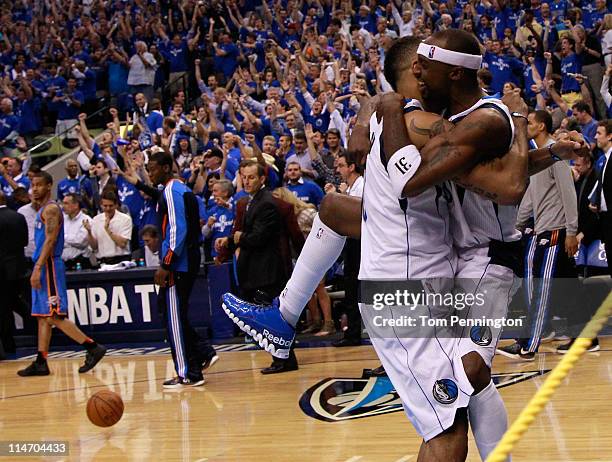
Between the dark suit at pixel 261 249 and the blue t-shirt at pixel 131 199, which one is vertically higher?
the dark suit at pixel 261 249

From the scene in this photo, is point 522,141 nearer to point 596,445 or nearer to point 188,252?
point 596,445

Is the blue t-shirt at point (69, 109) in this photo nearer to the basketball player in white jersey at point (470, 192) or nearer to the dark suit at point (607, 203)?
the dark suit at point (607, 203)

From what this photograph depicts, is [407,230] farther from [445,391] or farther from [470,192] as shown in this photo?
[445,391]

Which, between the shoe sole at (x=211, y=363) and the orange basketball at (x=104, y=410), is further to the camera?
the shoe sole at (x=211, y=363)

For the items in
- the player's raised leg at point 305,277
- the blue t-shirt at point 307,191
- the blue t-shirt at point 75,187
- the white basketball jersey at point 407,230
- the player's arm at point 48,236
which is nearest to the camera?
the white basketball jersey at point 407,230

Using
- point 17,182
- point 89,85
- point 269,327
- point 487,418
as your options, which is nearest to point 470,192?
point 487,418

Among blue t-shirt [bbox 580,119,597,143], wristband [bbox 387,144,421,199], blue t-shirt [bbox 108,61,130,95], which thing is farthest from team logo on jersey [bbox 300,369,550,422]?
blue t-shirt [bbox 108,61,130,95]

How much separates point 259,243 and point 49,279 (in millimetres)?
2123

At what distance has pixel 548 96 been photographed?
1301 cm

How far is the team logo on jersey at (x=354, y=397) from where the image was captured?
6938 mm

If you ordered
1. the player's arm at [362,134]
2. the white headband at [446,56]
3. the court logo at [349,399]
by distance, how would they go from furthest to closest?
the court logo at [349,399], the player's arm at [362,134], the white headband at [446,56]

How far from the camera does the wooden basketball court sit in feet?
19.3

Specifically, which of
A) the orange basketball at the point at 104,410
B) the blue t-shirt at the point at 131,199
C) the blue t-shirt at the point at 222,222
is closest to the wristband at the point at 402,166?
the orange basketball at the point at 104,410

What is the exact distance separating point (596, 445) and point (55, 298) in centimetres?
568
